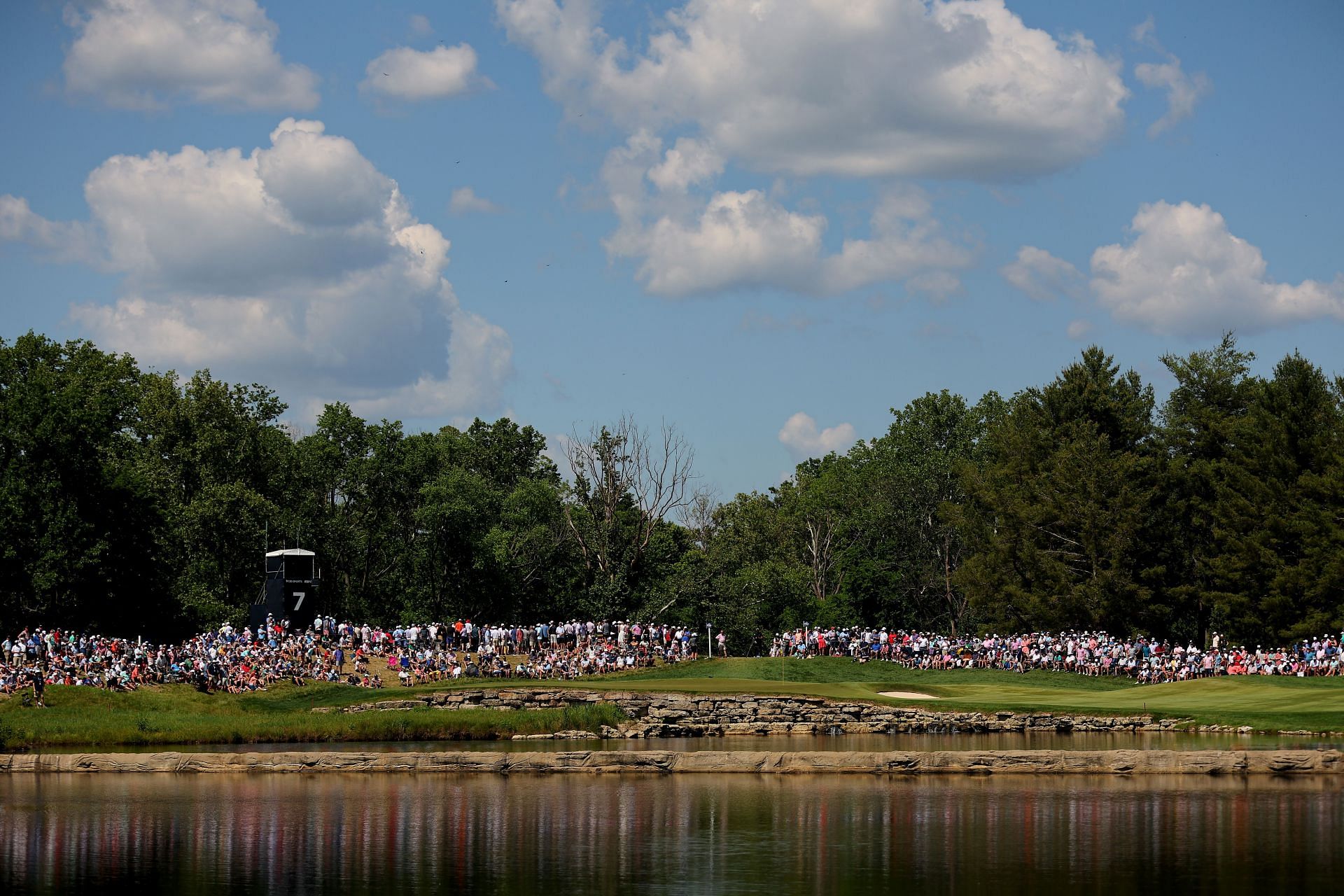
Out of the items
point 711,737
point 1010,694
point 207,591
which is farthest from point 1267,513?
point 207,591

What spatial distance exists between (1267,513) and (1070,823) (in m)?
49.1

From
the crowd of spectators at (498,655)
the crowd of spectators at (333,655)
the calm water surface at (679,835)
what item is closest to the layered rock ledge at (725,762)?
the calm water surface at (679,835)

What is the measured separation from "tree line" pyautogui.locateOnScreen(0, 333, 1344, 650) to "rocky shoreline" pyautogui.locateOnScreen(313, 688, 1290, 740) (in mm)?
24736

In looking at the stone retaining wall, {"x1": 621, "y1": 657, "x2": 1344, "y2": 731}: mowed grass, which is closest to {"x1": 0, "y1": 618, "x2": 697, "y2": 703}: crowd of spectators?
{"x1": 621, "y1": 657, "x2": 1344, "y2": 731}: mowed grass

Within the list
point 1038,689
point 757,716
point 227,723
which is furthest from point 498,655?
point 1038,689

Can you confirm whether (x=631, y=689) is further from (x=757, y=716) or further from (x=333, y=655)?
(x=333, y=655)

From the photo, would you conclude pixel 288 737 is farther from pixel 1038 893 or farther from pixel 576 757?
pixel 1038 893

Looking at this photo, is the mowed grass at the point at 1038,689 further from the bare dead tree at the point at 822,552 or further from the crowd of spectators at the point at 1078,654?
the bare dead tree at the point at 822,552

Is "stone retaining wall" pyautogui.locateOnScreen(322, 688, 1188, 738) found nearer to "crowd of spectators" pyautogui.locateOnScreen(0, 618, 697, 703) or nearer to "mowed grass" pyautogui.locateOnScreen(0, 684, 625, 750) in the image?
"mowed grass" pyautogui.locateOnScreen(0, 684, 625, 750)

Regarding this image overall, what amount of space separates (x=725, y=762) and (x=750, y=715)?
11.4 m

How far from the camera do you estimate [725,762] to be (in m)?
31.0

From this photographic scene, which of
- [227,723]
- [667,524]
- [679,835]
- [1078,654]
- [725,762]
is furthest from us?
[667,524]

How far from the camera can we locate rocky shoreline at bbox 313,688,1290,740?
4012 centimetres

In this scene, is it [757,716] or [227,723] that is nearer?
[227,723]
